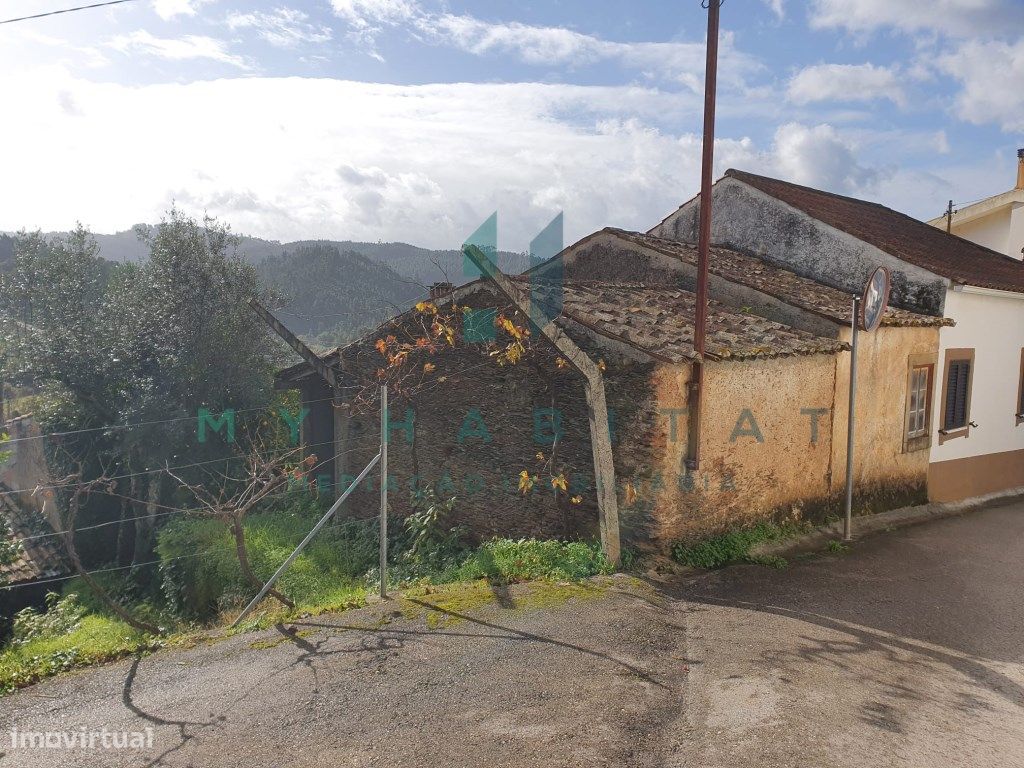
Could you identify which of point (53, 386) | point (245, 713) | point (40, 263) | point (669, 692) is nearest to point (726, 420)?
point (669, 692)

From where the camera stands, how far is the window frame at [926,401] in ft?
35.3

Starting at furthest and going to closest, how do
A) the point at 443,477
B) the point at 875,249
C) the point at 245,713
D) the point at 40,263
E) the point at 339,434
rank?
1. the point at 40,263
2. the point at 339,434
3. the point at 875,249
4. the point at 443,477
5. the point at 245,713

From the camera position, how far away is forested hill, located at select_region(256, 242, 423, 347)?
2303 centimetres

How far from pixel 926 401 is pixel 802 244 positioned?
332 cm

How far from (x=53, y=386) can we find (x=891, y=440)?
723 inches

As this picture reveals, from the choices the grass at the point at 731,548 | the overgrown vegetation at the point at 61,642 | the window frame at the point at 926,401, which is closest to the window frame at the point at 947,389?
the window frame at the point at 926,401

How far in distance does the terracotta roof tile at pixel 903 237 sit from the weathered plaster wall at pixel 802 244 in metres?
0.14

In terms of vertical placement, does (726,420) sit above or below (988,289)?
below

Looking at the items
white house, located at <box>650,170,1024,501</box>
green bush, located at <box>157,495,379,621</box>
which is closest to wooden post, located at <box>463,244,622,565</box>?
green bush, located at <box>157,495,379,621</box>

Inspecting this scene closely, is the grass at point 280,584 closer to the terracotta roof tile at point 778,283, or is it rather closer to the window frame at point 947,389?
the terracotta roof tile at point 778,283

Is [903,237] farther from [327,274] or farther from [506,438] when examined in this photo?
[327,274]

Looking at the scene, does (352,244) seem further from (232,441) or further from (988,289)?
(988,289)

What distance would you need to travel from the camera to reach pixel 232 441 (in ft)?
56.6

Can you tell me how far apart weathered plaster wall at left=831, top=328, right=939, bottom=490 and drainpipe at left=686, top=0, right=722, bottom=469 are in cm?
284
